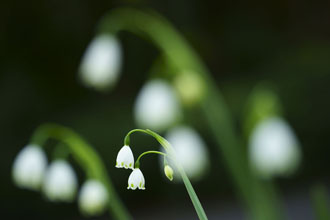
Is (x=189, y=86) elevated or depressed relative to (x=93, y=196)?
elevated

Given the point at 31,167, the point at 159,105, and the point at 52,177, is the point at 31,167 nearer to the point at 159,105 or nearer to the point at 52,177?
the point at 52,177

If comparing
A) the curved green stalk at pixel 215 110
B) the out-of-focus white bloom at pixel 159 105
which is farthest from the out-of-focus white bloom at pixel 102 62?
the out-of-focus white bloom at pixel 159 105

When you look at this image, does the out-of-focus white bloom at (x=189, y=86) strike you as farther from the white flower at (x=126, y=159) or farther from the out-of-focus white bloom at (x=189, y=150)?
the white flower at (x=126, y=159)

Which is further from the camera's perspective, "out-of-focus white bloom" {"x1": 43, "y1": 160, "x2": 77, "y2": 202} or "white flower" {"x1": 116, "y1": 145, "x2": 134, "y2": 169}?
"out-of-focus white bloom" {"x1": 43, "y1": 160, "x2": 77, "y2": 202}

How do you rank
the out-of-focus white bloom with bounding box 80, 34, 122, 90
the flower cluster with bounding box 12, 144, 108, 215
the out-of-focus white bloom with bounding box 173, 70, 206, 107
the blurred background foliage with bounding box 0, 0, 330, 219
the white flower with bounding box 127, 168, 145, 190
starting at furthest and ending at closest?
the blurred background foliage with bounding box 0, 0, 330, 219 < the out-of-focus white bloom with bounding box 80, 34, 122, 90 < the out-of-focus white bloom with bounding box 173, 70, 206, 107 < the flower cluster with bounding box 12, 144, 108, 215 < the white flower with bounding box 127, 168, 145, 190

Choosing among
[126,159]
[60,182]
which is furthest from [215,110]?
[126,159]

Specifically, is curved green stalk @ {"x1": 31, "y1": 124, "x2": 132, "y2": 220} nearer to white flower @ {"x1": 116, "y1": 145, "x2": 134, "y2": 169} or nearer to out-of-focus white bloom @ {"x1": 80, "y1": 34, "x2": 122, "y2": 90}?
white flower @ {"x1": 116, "y1": 145, "x2": 134, "y2": 169}

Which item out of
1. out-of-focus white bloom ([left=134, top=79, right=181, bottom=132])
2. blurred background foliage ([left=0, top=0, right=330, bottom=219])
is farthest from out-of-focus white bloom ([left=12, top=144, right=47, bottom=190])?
blurred background foliage ([left=0, top=0, right=330, bottom=219])
